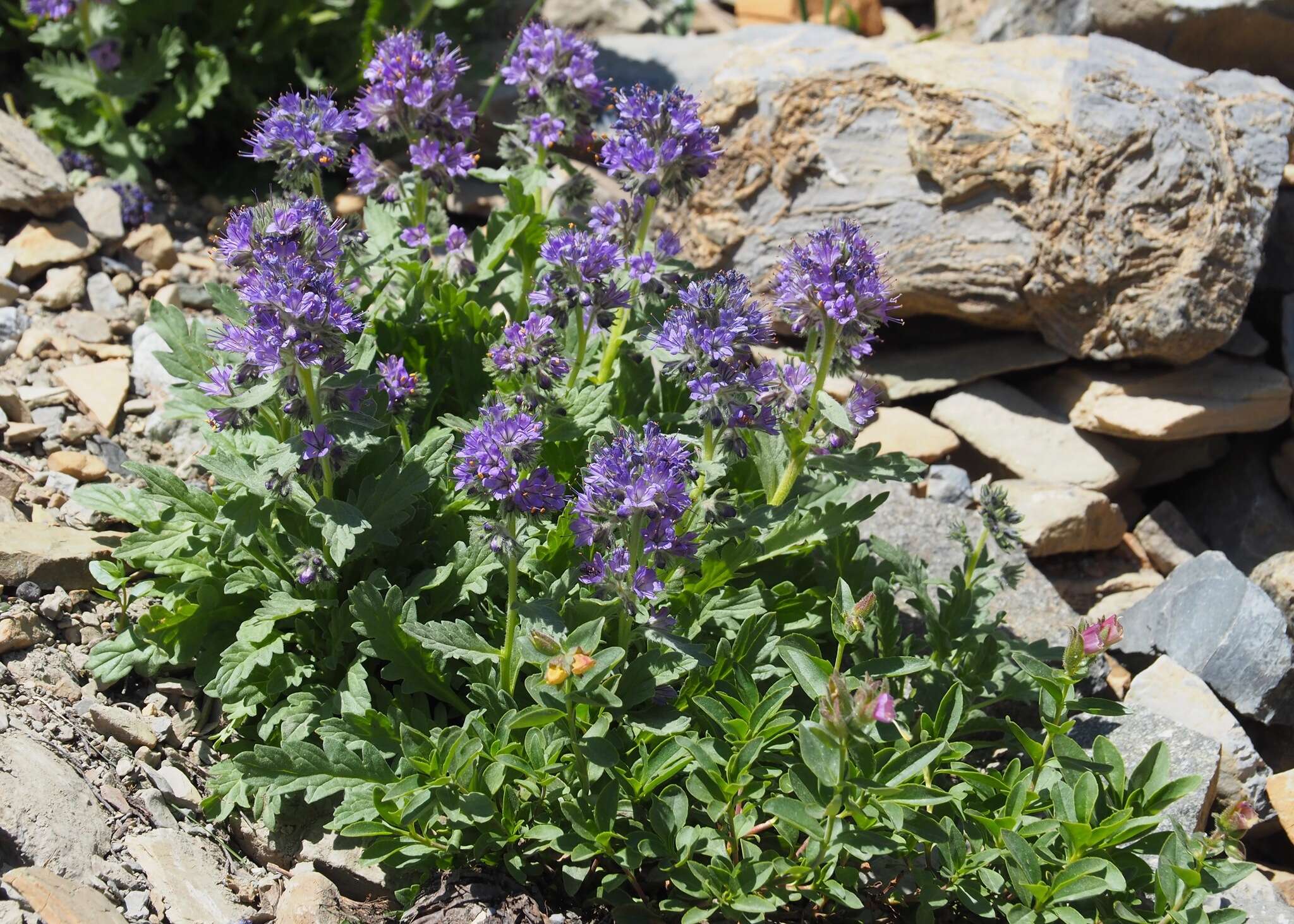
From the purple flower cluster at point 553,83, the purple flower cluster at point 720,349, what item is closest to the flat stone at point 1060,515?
the purple flower cluster at point 720,349

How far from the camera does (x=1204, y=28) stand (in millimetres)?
7832

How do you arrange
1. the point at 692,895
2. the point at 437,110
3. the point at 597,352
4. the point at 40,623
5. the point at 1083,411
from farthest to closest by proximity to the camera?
1. the point at 1083,411
2. the point at 597,352
3. the point at 437,110
4. the point at 40,623
5. the point at 692,895

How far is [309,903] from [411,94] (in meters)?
3.18

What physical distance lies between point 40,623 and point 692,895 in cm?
277

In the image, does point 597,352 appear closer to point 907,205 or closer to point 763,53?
point 907,205

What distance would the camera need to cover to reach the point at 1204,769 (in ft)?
16.3

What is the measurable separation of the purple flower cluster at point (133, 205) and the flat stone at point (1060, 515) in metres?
5.17

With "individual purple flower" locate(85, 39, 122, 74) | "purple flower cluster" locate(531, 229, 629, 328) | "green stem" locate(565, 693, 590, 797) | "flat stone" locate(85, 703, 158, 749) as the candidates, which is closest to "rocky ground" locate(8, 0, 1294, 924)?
"flat stone" locate(85, 703, 158, 749)

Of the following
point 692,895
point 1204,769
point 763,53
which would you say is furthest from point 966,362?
point 692,895

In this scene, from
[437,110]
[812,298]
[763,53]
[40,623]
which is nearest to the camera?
[812,298]

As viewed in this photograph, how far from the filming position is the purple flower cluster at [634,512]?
12.6 feet

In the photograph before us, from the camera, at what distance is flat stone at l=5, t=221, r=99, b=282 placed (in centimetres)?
643

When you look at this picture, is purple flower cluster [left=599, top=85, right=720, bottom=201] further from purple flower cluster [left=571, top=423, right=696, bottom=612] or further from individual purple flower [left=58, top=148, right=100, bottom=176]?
individual purple flower [left=58, top=148, right=100, bottom=176]

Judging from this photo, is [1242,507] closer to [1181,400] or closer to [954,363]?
[1181,400]
